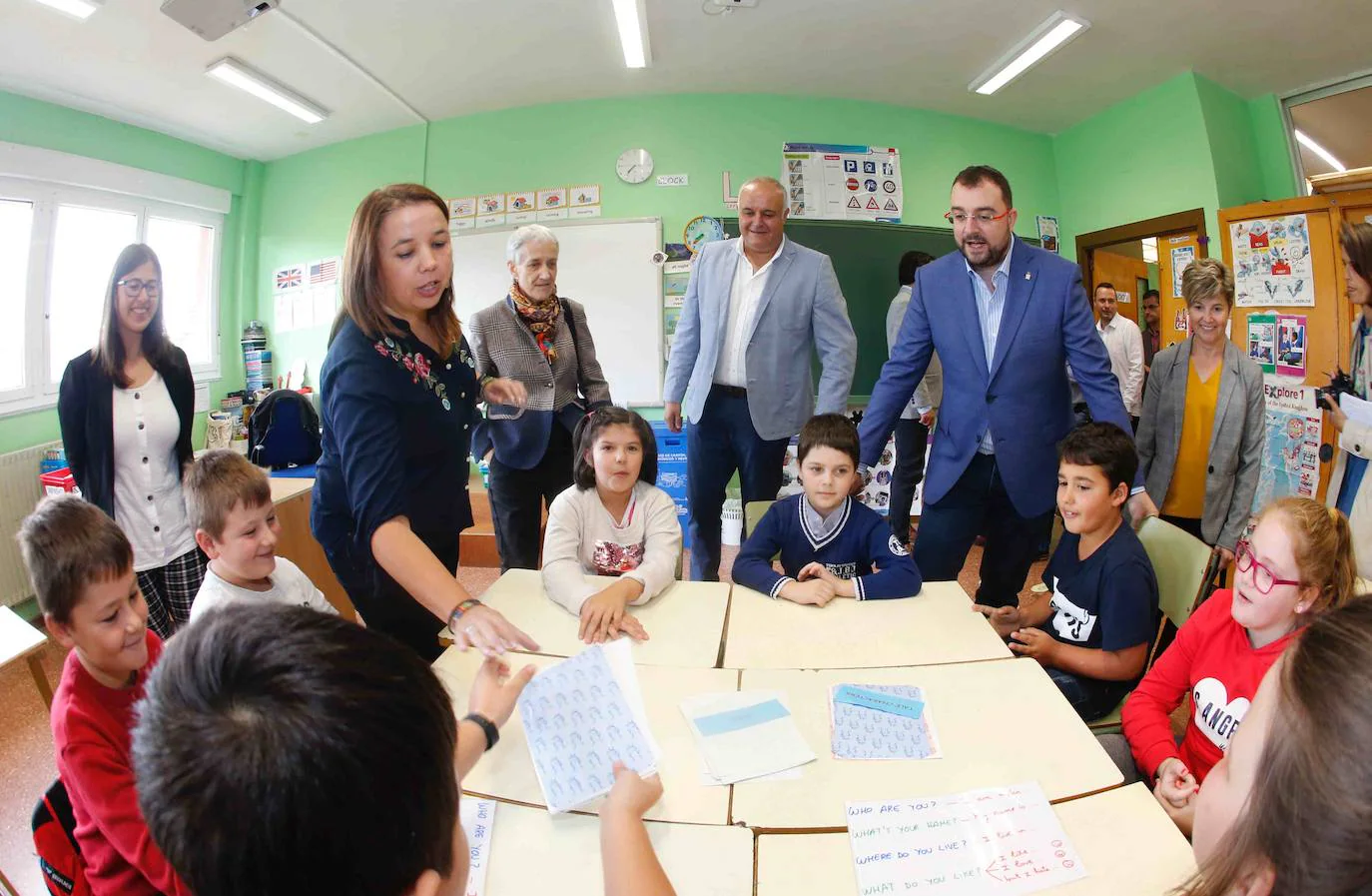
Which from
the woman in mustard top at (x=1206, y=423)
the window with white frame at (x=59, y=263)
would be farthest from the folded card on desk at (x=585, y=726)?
the window with white frame at (x=59, y=263)

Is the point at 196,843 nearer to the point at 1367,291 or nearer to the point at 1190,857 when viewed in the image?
the point at 1190,857

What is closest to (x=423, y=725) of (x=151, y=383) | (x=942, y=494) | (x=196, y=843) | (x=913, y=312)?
(x=196, y=843)

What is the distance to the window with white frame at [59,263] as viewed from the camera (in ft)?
11.1

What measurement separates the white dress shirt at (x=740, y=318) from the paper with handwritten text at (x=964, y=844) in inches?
65.1

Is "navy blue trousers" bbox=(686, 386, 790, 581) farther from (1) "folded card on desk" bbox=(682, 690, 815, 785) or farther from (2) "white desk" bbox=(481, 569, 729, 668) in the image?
(1) "folded card on desk" bbox=(682, 690, 815, 785)

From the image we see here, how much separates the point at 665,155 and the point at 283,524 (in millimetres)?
3158

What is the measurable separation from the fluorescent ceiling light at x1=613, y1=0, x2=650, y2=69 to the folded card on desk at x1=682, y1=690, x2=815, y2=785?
3052 mm

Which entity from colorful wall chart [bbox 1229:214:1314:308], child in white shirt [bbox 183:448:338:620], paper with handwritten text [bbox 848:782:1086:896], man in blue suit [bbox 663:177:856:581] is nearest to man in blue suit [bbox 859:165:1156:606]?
man in blue suit [bbox 663:177:856:581]

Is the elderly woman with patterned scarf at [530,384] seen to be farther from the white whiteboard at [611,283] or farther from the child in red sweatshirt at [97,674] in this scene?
the white whiteboard at [611,283]

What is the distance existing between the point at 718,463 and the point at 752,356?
1.46ft

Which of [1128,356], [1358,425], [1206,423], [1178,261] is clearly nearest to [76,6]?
[1206,423]

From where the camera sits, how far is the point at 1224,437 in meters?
2.21

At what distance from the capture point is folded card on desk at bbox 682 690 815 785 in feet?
3.09

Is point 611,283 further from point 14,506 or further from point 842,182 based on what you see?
point 14,506
